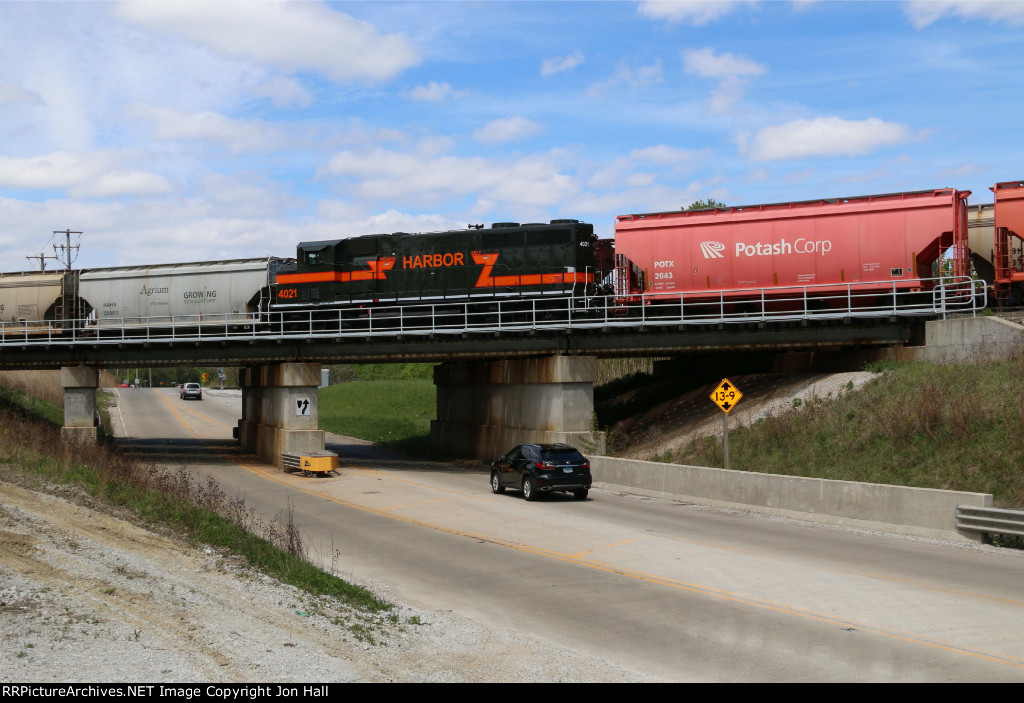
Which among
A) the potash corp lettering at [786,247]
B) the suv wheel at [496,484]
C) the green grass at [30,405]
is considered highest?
the potash corp lettering at [786,247]

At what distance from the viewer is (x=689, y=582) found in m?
14.2

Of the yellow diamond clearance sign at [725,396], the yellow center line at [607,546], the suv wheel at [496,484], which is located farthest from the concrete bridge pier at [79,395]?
the yellow center line at [607,546]

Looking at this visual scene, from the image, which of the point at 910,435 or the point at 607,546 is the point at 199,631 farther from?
the point at 910,435

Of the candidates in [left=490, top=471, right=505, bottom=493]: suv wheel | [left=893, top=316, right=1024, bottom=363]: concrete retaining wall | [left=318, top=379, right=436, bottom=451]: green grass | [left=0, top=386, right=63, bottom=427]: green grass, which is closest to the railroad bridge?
[left=893, top=316, right=1024, bottom=363]: concrete retaining wall

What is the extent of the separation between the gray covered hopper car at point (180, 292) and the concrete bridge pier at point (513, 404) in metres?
10.6

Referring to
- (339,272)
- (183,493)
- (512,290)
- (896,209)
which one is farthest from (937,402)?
(339,272)

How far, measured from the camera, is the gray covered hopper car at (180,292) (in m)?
39.7

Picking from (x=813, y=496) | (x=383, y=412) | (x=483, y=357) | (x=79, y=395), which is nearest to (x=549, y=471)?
(x=813, y=496)

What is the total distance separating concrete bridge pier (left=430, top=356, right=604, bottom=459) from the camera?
1324 inches

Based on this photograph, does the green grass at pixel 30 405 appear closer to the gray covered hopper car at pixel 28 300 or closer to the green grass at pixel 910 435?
the gray covered hopper car at pixel 28 300

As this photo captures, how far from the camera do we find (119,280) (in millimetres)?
41375

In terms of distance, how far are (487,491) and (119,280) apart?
76.0ft

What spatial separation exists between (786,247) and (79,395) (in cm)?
3102
